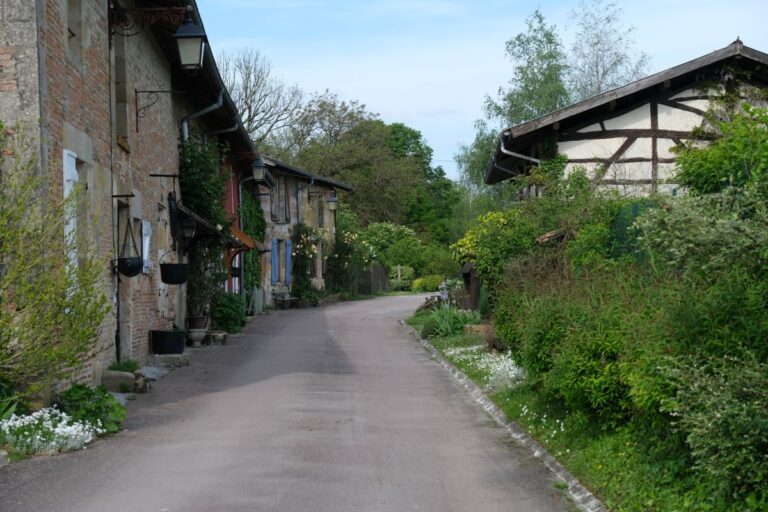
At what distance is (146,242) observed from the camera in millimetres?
15922

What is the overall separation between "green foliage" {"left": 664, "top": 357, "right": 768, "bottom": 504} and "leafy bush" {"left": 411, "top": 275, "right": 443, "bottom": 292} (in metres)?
48.1

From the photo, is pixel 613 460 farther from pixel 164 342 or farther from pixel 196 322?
pixel 196 322

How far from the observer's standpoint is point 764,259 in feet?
17.8

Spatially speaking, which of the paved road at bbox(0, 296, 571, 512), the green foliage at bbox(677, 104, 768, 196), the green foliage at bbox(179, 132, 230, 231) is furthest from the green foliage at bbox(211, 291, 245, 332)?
the green foliage at bbox(677, 104, 768, 196)

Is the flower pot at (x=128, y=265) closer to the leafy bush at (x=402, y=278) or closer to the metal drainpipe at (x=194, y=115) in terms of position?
the metal drainpipe at (x=194, y=115)

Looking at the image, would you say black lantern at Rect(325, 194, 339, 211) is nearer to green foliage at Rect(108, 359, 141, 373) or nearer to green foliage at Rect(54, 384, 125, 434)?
green foliage at Rect(108, 359, 141, 373)

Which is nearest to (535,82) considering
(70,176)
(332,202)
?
(332,202)

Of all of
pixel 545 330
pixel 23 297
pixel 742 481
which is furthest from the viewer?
pixel 545 330

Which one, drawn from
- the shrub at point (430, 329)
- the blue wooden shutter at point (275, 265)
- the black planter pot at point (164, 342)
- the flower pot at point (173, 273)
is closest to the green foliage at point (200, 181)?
the flower pot at point (173, 273)

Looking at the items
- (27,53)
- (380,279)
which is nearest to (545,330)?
(27,53)

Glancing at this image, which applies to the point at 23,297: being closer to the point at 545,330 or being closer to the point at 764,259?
the point at 545,330

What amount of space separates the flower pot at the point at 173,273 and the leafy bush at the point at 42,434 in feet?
24.4

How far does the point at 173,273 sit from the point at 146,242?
0.93 m

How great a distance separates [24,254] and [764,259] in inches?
247
